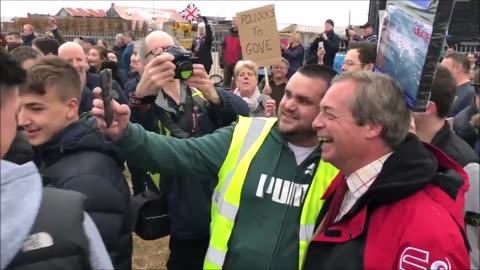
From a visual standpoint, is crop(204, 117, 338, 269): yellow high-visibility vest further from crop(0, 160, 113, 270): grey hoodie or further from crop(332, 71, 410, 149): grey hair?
crop(0, 160, 113, 270): grey hoodie

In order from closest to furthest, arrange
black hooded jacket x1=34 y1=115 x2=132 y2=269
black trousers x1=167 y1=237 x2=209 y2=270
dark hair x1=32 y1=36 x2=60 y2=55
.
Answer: black hooded jacket x1=34 y1=115 x2=132 y2=269 → black trousers x1=167 y1=237 x2=209 y2=270 → dark hair x1=32 y1=36 x2=60 y2=55

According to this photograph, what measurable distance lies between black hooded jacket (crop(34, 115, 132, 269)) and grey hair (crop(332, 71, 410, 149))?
1060 millimetres

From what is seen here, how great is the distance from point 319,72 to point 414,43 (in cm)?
58

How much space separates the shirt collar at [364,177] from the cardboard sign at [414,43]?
0.85 ft

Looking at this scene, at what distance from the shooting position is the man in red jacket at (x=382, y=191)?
1759 mm

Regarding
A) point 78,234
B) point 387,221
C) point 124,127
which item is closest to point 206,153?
point 124,127

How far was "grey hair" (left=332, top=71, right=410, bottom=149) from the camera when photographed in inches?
78.3

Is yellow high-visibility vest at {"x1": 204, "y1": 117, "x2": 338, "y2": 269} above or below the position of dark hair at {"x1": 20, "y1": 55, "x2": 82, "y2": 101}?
below

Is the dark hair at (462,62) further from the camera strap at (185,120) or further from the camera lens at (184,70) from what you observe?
the camera lens at (184,70)

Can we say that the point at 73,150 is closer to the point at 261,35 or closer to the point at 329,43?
the point at 261,35

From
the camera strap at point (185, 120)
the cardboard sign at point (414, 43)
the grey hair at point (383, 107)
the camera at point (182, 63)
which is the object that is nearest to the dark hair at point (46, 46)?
the camera strap at point (185, 120)

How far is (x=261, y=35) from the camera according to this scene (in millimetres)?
5301

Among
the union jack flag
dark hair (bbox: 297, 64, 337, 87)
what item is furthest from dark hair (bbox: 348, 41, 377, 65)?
the union jack flag

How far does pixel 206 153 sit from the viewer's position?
8.28ft
